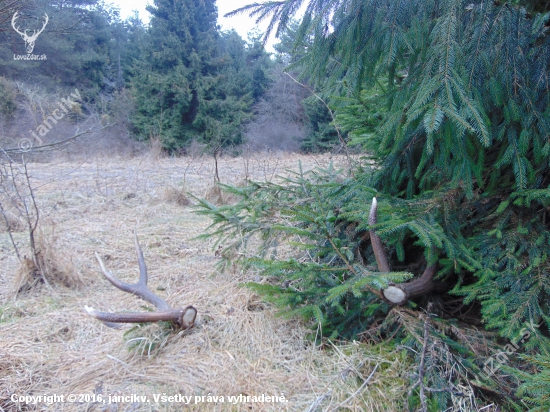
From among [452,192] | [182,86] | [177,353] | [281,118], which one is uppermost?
[182,86]

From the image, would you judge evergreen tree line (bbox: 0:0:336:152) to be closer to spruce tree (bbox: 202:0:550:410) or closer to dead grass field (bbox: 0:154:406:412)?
dead grass field (bbox: 0:154:406:412)

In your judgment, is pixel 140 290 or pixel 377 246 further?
pixel 140 290

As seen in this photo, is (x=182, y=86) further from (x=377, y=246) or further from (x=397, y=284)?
(x=397, y=284)

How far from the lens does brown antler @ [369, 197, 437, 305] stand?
Answer: 1732 mm

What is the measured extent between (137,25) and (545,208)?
2878 centimetres

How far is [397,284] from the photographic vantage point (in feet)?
5.70

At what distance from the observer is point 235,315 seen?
2.29 meters

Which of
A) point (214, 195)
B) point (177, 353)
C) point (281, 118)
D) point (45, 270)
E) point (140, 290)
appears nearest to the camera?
point (177, 353)

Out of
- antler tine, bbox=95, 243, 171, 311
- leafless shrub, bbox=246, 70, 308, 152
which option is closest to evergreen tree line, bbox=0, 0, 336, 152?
leafless shrub, bbox=246, 70, 308, 152

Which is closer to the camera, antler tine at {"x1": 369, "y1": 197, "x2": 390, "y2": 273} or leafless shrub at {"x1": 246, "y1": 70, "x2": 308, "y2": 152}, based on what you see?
antler tine at {"x1": 369, "y1": 197, "x2": 390, "y2": 273}

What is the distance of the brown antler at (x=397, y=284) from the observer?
1.73 m

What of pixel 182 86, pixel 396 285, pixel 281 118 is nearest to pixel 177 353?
pixel 396 285

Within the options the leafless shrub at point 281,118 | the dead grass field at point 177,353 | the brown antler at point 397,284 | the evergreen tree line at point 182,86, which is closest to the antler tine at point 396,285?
the brown antler at point 397,284

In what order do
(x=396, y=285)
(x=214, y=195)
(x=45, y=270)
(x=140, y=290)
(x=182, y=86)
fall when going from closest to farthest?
(x=396, y=285)
(x=140, y=290)
(x=45, y=270)
(x=214, y=195)
(x=182, y=86)
